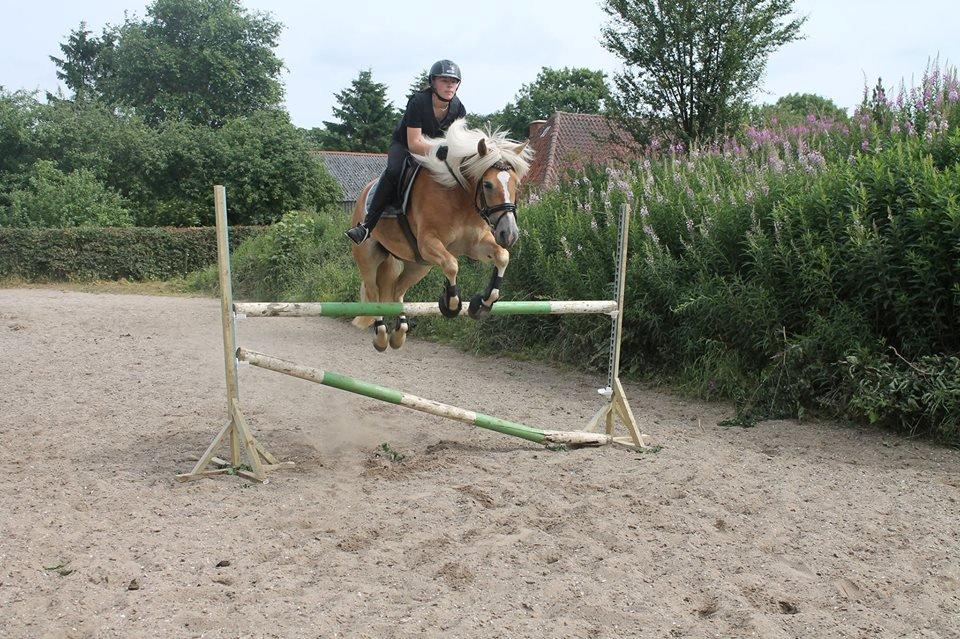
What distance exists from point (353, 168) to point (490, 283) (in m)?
37.8

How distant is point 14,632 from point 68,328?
9.17 m

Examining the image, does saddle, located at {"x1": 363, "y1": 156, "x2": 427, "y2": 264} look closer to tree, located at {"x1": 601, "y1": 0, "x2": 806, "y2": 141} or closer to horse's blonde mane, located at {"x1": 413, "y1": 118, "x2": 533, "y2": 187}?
horse's blonde mane, located at {"x1": 413, "y1": 118, "x2": 533, "y2": 187}

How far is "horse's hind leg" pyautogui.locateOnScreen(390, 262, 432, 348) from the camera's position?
5.43 m

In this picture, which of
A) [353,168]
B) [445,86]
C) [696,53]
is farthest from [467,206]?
[353,168]

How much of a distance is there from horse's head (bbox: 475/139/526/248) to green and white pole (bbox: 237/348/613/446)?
4.63ft

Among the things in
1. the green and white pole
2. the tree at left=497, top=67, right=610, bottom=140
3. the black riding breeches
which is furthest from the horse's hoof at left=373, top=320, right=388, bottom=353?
the tree at left=497, top=67, right=610, bottom=140

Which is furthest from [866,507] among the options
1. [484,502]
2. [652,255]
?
[652,255]

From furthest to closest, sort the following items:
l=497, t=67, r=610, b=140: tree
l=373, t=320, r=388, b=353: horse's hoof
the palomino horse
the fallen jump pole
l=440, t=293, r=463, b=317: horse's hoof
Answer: l=497, t=67, r=610, b=140: tree → l=373, t=320, r=388, b=353: horse's hoof → the fallen jump pole → l=440, t=293, r=463, b=317: horse's hoof → the palomino horse

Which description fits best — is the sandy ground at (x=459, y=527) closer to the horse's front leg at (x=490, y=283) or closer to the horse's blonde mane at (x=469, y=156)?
the horse's front leg at (x=490, y=283)

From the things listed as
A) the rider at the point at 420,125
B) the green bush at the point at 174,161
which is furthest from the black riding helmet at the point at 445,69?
the green bush at the point at 174,161

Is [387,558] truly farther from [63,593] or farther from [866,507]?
[866,507]

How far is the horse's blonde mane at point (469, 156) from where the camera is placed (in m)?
4.29

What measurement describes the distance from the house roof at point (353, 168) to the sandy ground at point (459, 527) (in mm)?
33050

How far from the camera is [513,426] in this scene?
529 centimetres
